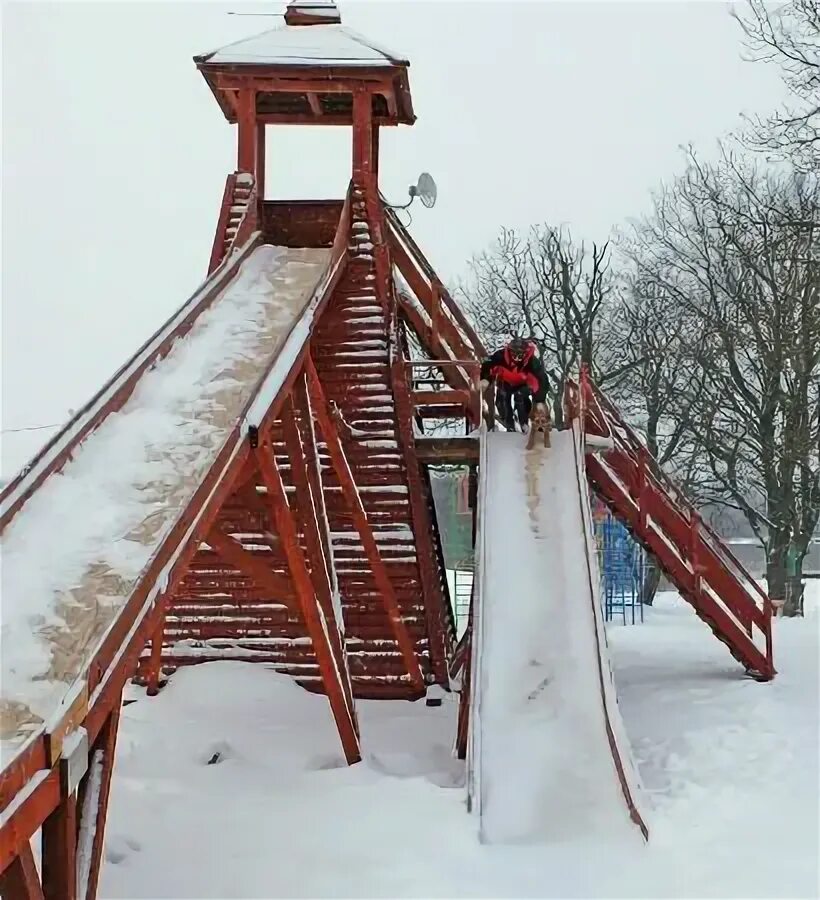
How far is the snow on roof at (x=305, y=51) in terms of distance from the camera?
39.2ft

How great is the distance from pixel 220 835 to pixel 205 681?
4449 mm

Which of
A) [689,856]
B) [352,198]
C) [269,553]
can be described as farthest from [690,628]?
[689,856]

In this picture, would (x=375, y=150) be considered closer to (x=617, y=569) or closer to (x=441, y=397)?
(x=441, y=397)

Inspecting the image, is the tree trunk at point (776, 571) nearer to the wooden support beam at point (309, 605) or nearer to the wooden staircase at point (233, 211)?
the wooden staircase at point (233, 211)

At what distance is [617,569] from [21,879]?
2287 cm

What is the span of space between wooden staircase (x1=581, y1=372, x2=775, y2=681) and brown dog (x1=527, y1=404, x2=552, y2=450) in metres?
0.65

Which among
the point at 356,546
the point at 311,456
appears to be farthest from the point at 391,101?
the point at 356,546

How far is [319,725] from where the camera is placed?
36.1 ft

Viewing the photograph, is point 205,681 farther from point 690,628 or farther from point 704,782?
point 690,628

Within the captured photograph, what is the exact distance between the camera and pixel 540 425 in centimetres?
1174

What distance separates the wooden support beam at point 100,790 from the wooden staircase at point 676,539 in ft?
25.1

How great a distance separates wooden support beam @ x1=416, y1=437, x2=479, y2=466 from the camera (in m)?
12.3

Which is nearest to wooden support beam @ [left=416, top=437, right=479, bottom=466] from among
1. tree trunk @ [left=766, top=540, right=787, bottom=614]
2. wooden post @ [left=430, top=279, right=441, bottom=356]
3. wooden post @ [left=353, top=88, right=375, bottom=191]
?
wooden post @ [left=430, top=279, right=441, bottom=356]

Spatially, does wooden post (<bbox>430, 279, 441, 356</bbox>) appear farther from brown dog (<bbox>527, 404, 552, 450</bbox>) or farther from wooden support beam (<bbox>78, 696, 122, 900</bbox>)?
wooden support beam (<bbox>78, 696, 122, 900</bbox>)
